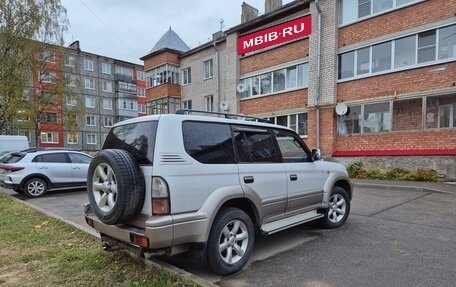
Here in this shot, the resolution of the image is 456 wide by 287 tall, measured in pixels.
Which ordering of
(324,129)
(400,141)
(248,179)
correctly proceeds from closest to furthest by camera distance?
(248,179) < (400,141) < (324,129)

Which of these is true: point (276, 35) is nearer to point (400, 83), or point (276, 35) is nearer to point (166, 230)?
point (400, 83)

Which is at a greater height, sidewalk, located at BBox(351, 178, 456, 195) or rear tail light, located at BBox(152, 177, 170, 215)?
rear tail light, located at BBox(152, 177, 170, 215)

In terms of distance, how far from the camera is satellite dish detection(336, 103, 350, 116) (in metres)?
15.0

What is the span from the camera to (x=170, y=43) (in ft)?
88.5

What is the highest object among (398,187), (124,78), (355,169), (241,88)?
(124,78)

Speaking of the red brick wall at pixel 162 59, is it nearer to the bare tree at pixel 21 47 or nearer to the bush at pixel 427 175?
the bare tree at pixel 21 47

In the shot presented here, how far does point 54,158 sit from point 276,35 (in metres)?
13.1

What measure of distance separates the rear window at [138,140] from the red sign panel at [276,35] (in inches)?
593

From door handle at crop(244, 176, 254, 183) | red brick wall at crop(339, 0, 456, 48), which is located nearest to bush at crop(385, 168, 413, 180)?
red brick wall at crop(339, 0, 456, 48)

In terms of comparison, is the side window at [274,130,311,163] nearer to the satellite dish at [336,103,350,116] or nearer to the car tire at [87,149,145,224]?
the car tire at [87,149,145,224]

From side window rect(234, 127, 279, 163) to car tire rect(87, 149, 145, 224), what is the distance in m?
1.39

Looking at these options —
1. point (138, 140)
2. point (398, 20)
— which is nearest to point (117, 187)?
point (138, 140)

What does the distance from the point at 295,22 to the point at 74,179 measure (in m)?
13.4

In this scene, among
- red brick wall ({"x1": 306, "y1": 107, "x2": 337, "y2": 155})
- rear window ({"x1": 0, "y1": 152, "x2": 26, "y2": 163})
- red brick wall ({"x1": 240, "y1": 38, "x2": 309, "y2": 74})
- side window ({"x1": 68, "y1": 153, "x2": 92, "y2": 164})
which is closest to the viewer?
rear window ({"x1": 0, "y1": 152, "x2": 26, "y2": 163})
